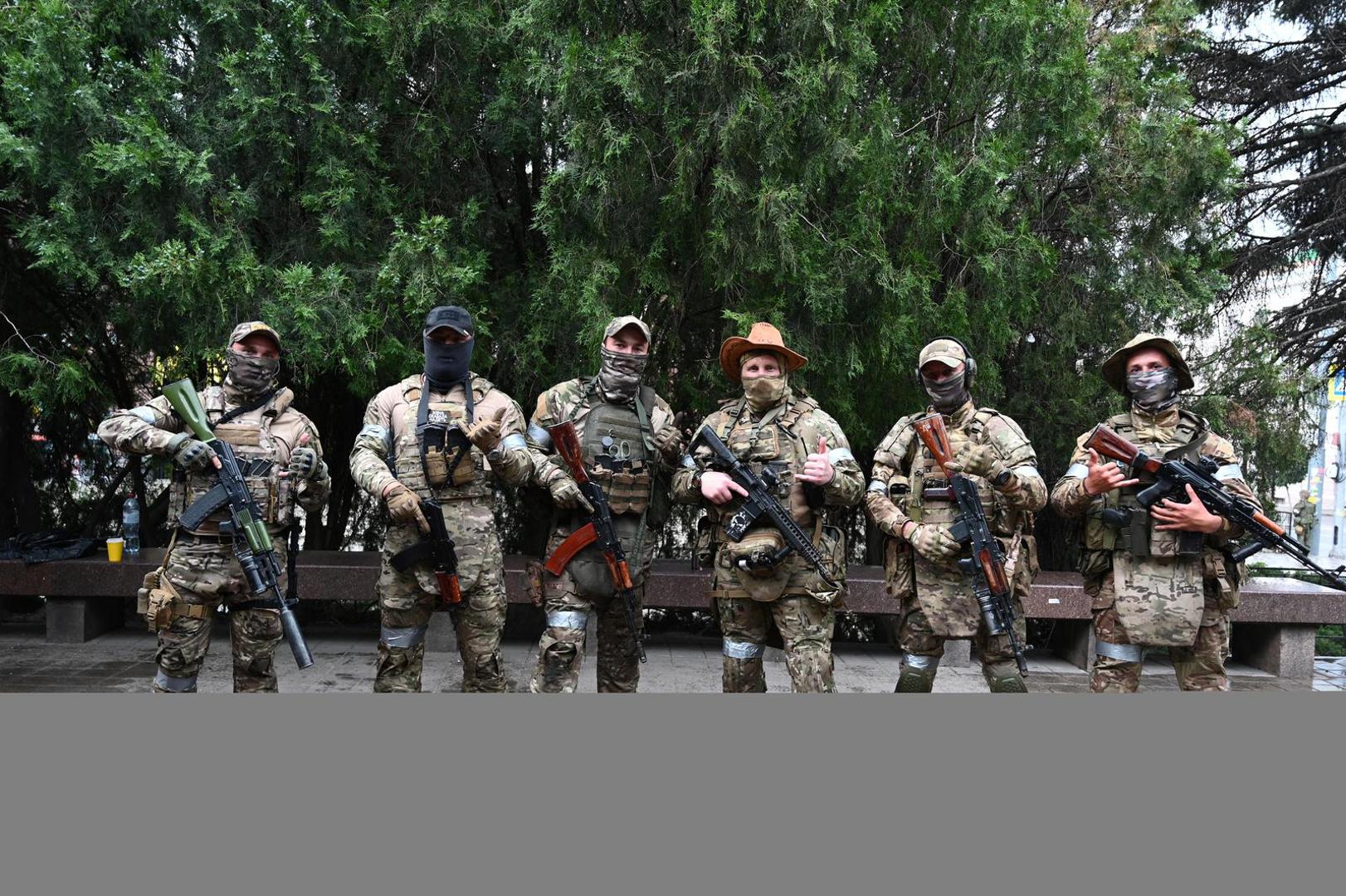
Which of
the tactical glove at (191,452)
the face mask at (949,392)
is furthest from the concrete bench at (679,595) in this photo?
the tactical glove at (191,452)

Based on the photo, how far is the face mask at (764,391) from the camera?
4648 millimetres

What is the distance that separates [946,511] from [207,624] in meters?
3.77

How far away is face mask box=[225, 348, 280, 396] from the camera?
4.52 metres

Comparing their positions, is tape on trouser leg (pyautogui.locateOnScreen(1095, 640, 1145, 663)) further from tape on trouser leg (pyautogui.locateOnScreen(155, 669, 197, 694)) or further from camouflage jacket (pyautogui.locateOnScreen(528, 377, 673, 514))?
tape on trouser leg (pyautogui.locateOnScreen(155, 669, 197, 694))

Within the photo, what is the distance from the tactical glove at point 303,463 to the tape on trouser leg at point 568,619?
1.41 m

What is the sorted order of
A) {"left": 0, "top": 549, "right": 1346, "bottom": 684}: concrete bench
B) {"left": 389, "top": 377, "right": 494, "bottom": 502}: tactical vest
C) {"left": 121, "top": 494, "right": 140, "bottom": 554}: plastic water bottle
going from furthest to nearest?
{"left": 121, "top": 494, "right": 140, "bottom": 554}: plastic water bottle → {"left": 0, "top": 549, "right": 1346, "bottom": 684}: concrete bench → {"left": 389, "top": 377, "right": 494, "bottom": 502}: tactical vest

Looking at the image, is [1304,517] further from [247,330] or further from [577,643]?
[247,330]

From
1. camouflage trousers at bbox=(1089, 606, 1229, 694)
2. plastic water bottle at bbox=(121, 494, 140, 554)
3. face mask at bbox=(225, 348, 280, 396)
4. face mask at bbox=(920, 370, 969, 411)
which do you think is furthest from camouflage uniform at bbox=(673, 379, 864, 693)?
plastic water bottle at bbox=(121, 494, 140, 554)

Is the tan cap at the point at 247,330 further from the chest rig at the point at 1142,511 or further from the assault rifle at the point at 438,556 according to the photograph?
the chest rig at the point at 1142,511

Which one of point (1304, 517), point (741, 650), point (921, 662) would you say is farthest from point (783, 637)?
point (1304, 517)

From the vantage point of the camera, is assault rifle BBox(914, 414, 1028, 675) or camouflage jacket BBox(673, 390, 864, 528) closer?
assault rifle BBox(914, 414, 1028, 675)

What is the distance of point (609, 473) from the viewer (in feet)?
15.3

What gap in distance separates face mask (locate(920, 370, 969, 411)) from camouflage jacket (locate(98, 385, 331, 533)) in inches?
126

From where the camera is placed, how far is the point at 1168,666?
7566 mm
